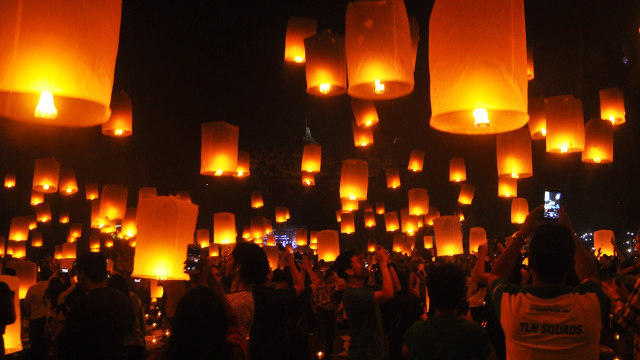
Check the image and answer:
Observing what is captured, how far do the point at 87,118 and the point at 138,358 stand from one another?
3.09 m

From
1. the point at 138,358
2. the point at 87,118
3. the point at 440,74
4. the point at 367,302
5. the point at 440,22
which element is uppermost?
the point at 440,22

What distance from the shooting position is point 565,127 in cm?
668

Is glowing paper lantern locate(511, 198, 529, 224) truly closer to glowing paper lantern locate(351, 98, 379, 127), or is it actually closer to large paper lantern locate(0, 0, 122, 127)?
glowing paper lantern locate(351, 98, 379, 127)

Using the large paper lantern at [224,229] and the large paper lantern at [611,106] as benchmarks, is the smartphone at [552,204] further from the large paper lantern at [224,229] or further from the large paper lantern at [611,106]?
the large paper lantern at [224,229]

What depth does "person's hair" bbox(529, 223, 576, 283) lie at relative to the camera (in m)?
2.38

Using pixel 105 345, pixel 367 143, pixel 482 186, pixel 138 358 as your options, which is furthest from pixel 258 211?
pixel 105 345

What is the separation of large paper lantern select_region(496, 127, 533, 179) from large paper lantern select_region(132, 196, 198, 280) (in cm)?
495

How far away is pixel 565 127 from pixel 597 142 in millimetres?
1882

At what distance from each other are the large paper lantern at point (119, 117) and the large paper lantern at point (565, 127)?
5036 mm

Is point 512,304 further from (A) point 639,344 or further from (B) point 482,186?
(B) point 482,186

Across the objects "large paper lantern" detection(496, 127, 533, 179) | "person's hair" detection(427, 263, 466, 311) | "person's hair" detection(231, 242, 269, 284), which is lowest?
"person's hair" detection(427, 263, 466, 311)

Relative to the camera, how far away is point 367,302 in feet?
14.2

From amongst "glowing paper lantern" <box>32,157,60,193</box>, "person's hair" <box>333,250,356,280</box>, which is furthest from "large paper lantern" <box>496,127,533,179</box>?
"glowing paper lantern" <box>32,157,60,193</box>

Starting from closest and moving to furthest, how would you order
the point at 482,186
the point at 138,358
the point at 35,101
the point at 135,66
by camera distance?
the point at 35,101, the point at 138,358, the point at 135,66, the point at 482,186
